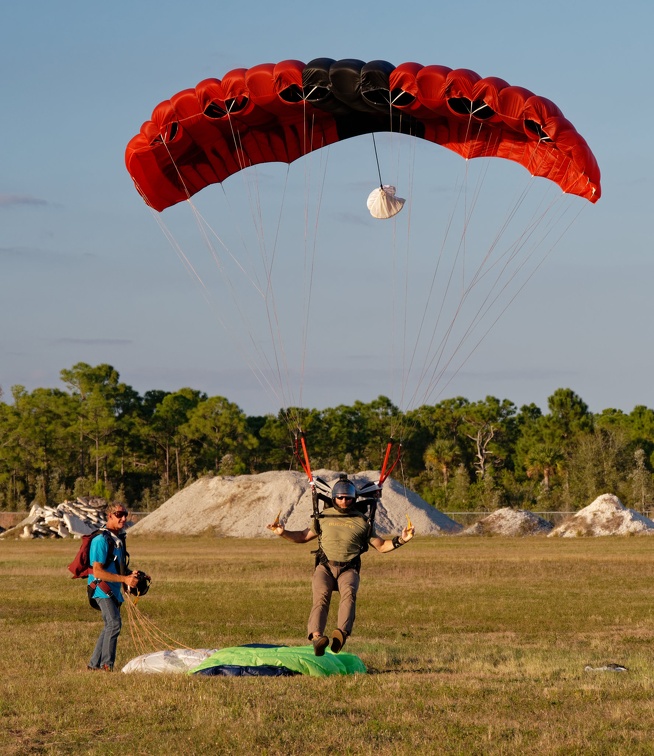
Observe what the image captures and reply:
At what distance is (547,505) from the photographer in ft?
220

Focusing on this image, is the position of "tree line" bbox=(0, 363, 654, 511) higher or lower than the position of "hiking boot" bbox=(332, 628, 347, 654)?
higher

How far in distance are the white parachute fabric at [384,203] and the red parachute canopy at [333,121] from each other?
2.82 feet

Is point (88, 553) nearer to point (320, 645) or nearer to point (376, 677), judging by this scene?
point (320, 645)

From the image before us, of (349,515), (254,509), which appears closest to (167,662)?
(349,515)

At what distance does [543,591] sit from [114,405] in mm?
60796

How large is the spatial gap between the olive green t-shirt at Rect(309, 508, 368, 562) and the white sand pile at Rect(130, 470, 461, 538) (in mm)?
37939

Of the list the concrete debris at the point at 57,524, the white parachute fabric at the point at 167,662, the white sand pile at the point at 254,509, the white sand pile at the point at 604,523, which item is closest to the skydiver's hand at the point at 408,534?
the white parachute fabric at the point at 167,662

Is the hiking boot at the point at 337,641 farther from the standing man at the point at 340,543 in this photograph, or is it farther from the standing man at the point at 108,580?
the standing man at the point at 108,580

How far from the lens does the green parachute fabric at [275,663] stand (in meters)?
10.6

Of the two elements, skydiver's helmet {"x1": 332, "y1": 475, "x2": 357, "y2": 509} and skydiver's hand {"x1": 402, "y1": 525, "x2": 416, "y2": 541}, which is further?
skydiver's helmet {"x1": 332, "y1": 475, "x2": 357, "y2": 509}

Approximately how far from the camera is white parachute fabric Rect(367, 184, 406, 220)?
49.4 ft

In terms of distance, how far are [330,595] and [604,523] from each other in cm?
4086

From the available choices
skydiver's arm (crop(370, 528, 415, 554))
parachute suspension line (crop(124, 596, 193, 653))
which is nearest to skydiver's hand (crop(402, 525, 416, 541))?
skydiver's arm (crop(370, 528, 415, 554))

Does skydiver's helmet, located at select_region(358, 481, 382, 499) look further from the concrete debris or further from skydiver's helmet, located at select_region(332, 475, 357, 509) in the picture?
the concrete debris
